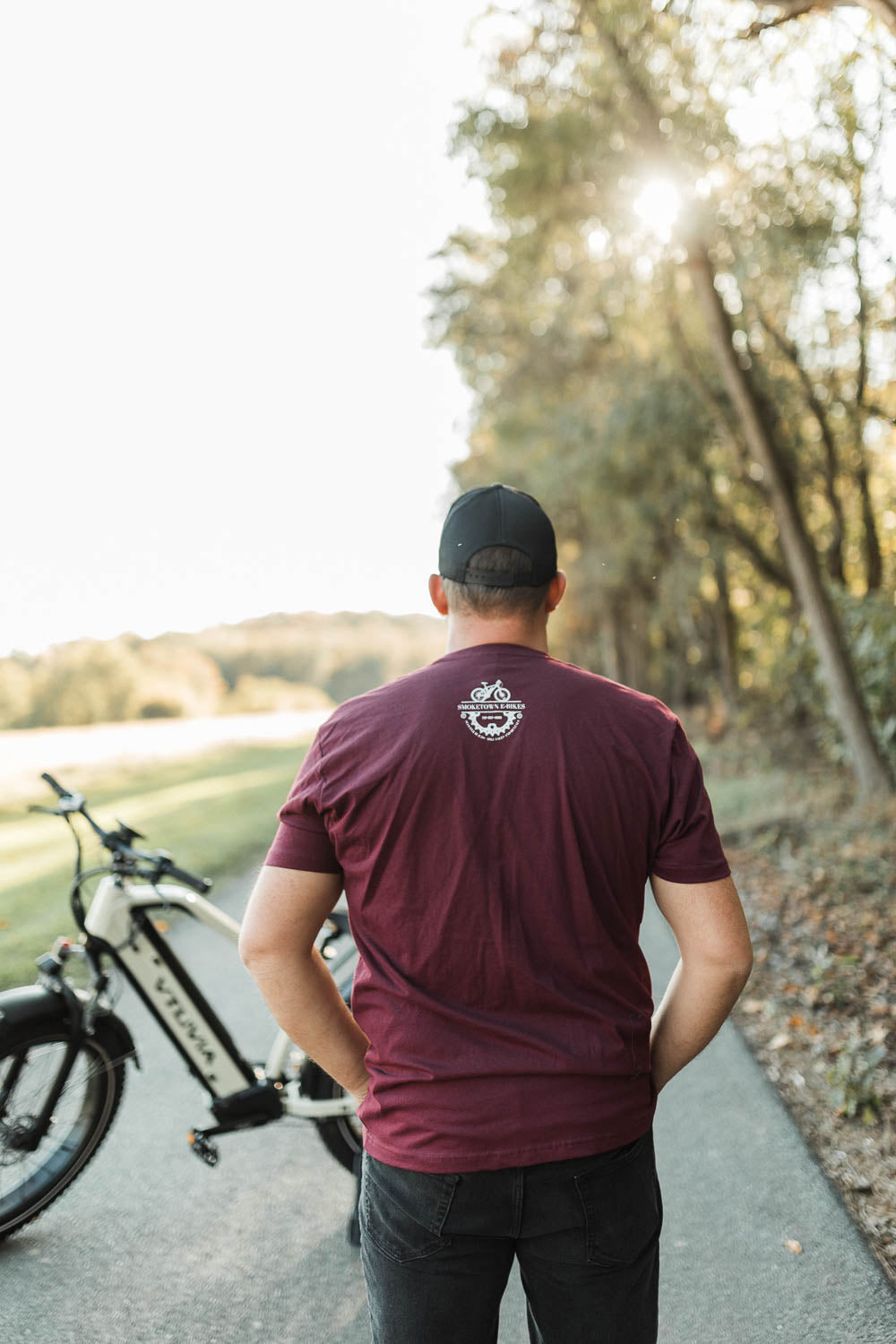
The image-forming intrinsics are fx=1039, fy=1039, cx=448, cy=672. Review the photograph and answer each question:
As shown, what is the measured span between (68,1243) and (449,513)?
3.04 meters

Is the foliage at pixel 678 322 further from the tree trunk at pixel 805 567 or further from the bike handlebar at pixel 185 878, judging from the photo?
the bike handlebar at pixel 185 878

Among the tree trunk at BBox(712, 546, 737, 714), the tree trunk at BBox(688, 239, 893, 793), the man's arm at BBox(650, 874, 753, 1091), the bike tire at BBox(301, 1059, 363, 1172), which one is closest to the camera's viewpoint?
the man's arm at BBox(650, 874, 753, 1091)

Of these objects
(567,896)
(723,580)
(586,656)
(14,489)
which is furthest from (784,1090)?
(586,656)

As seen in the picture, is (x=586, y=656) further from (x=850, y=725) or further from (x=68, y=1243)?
(x=68, y=1243)

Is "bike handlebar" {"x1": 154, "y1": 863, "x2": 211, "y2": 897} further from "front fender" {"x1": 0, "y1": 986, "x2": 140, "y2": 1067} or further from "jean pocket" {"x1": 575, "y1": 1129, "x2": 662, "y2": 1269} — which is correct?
"jean pocket" {"x1": 575, "y1": 1129, "x2": 662, "y2": 1269}

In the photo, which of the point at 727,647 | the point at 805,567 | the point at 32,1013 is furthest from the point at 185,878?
the point at 727,647

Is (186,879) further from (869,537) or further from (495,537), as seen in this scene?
(869,537)

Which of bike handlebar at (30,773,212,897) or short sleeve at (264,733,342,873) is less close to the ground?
short sleeve at (264,733,342,873)

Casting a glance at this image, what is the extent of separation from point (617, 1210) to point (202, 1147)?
2159 mm

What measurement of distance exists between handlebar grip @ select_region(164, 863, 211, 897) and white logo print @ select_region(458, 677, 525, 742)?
6.20 feet

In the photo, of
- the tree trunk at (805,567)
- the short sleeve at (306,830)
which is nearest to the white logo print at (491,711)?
the short sleeve at (306,830)

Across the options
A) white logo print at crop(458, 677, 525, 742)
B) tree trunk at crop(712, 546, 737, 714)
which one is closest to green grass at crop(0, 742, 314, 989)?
white logo print at crop(458, 677, 525, 742)

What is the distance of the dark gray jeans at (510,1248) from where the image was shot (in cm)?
174

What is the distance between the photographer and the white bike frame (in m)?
3.47
